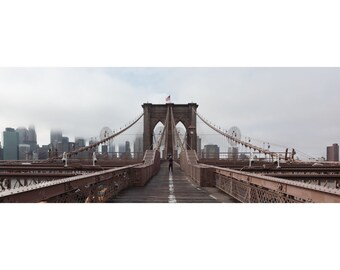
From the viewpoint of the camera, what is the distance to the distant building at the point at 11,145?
194 feet

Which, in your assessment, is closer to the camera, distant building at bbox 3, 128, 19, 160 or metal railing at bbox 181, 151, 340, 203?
metal railing at bbox 181, 151, 340, 203

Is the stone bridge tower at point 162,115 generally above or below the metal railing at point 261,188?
above

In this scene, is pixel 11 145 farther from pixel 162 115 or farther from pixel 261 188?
pixel 261 188

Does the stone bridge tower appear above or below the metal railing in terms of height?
above

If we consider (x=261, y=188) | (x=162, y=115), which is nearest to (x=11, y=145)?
(x=162, y=115)

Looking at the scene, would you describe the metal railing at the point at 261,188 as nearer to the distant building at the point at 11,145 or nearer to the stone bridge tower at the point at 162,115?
the stone bridge tower at the point at 162,115

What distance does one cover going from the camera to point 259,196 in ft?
22.8

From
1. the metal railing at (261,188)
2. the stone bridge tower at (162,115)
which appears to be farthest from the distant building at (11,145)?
the metal railing at (261,188)

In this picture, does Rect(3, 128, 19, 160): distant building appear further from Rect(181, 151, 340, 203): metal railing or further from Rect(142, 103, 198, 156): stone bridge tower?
Rect(181, 151, 340, 203): metal railing

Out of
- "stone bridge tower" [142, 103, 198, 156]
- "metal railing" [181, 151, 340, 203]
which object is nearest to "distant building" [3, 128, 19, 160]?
"stone bridge tower" [142, 103, 198, 156]

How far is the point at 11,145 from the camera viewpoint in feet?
210

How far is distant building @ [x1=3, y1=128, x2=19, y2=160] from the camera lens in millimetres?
59084

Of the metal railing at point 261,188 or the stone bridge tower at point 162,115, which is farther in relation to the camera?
the stone bridge tower at point 162,115

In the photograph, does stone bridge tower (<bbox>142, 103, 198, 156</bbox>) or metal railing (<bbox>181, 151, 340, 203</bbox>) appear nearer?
metal railing (<bbox>181, 151, 340, 203</bbox>)
